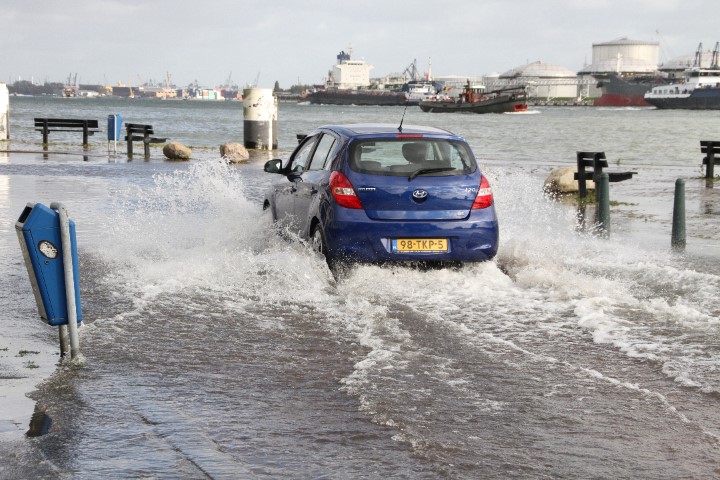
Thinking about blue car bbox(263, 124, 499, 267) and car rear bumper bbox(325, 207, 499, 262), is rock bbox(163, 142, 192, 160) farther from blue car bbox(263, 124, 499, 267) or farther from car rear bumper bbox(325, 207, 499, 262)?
car rear bumper bbox(325, 207, 499, 262)

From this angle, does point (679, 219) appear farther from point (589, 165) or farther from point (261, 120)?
point (261, 120)

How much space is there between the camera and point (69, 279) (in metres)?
6.57

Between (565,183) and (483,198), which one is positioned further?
(565,183)

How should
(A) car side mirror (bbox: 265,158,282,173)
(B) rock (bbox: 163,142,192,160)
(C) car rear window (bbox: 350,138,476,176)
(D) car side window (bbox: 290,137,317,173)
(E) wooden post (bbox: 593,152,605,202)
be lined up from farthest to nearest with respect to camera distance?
(B) rock (bbox: 163,142,192,160) → (E) wooden post (bbox: 593,152,605,202) → (A) car side mirror (bbox: 265,158,282,173) → (D) car side window (bbox: 290,137,317,173) → (C) car rear window (bbox: 350,138,476,176)

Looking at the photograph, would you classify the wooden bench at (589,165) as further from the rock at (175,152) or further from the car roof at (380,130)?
the rock at (175,152)

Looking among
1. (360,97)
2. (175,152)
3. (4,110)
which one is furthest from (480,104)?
(175,152)

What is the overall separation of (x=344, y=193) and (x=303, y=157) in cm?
210

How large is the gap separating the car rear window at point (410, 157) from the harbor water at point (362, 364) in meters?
1.01

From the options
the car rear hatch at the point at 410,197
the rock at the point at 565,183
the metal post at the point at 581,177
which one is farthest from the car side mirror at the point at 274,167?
the rock at the point at 565,183

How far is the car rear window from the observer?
9.82 meters

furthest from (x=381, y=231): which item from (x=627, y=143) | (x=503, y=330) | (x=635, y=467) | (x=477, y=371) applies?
(x=627, y=143)

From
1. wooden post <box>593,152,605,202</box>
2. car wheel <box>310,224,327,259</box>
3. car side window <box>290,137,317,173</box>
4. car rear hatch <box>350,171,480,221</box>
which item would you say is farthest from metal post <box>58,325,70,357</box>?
wooden post <box>593,152,605,202</box>

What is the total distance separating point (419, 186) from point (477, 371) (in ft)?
10.6

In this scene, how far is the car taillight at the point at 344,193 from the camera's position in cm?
962
